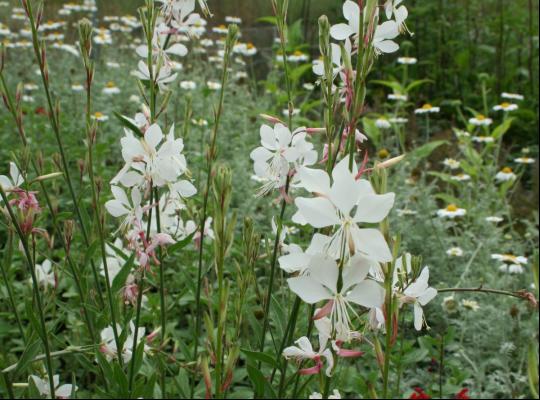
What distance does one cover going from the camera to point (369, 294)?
0.64 metres

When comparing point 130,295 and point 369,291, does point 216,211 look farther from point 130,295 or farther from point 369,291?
point 130,295

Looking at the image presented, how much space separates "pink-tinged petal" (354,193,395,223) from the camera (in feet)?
1.98

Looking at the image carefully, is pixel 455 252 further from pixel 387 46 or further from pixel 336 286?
pixel 336 286

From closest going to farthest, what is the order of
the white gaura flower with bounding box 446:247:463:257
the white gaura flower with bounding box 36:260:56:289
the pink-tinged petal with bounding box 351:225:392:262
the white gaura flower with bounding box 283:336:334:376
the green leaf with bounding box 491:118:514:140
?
the pink-tinged petal with bounding box 351:225:392:262 → the white gaura flower with bounding box 283:336:334:376 → the white gaura flower with bounding box 36:260:56:289 → the white gaura flower with bounding box 446:247:463:257 → the green leaf with bounding box 491:118:514:140

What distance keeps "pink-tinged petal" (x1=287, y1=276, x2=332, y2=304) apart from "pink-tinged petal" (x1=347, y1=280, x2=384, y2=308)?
0.03 meters

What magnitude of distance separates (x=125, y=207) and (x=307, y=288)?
1.58 ft

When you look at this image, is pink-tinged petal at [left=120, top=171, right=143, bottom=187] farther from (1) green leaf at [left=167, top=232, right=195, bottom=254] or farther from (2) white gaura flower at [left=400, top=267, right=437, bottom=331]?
(2) white gaura flower at [left=400, top=267, right=437, bottom=331]

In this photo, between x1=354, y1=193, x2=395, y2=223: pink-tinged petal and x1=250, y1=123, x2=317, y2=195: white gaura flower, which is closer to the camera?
x1=354, y1=193, x2=395, y2=223: pink-tinged petal

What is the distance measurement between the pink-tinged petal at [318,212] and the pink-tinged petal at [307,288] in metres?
0.05

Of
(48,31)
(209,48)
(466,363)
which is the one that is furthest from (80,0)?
(466,363)

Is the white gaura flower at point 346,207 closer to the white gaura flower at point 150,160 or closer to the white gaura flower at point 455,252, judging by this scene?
the white gaura flower at point 150,160

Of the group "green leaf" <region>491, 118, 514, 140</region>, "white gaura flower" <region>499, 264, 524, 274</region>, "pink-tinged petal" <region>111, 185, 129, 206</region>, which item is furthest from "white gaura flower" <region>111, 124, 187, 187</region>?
"green leaf" <region>491, 118, 514, 140</region>

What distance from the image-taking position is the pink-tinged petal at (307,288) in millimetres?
637

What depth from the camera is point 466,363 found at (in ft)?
7.20
